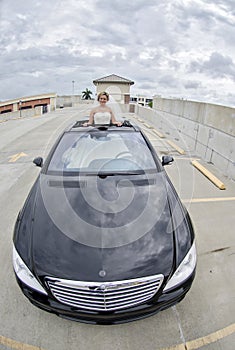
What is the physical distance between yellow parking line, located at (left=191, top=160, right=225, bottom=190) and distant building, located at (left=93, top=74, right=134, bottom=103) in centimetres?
3386

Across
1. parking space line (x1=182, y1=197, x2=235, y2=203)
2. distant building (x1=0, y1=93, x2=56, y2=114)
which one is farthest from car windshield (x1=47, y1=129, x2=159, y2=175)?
distant building (x1=0, y1=93, x2=56, y2=114)

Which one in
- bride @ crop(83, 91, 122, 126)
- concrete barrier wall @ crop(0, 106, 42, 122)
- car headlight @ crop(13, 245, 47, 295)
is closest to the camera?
car headlight @ crop(13, 245, 47, 295)

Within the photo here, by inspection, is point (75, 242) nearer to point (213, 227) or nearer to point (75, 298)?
point (75, 298)

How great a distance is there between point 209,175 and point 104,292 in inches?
177

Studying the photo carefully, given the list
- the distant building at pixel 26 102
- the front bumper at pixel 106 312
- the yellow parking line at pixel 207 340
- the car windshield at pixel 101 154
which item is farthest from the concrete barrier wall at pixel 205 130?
the distant building at pixel 26 102

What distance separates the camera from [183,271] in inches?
71.3

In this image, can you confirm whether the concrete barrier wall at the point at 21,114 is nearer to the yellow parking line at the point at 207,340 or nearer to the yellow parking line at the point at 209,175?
the yellow parking line at the point at 209,175

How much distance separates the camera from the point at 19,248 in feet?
6.22

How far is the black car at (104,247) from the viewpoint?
65.4 inches

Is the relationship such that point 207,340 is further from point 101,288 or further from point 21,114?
point 21,114

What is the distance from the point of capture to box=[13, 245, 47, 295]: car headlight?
5.63ft

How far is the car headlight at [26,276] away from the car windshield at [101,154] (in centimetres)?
116

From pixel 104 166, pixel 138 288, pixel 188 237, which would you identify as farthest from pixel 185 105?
pixel 138 288

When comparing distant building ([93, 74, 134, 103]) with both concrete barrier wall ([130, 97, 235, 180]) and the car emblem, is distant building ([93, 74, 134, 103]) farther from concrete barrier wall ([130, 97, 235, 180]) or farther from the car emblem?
the car emblem
